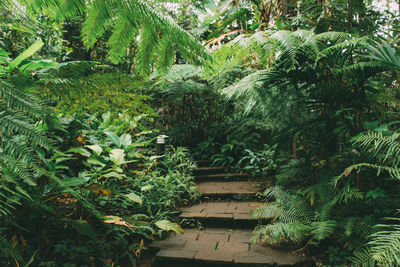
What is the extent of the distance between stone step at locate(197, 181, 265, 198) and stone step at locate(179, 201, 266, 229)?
8.7 inches

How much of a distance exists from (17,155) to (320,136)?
2596 mm

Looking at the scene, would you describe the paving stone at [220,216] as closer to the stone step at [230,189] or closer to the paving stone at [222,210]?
the paving stone at [222,210]

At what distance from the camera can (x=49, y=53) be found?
13.0ft

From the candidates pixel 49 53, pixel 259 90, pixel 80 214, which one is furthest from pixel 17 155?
pixel 49 53

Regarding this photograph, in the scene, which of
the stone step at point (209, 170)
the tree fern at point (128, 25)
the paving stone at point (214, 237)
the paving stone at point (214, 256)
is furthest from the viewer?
the stone step at point (209, 170)

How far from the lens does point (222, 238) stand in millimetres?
2668

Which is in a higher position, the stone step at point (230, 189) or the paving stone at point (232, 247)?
the stone step at point (230, 189)

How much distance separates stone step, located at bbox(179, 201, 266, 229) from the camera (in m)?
2.90

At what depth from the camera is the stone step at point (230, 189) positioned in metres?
3.74

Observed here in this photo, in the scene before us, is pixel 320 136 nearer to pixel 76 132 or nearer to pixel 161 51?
pixel 161 51

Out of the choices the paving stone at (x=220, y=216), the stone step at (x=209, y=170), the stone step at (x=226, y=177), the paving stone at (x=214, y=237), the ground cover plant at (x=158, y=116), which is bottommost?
the paving stone at (x=214, y=237)

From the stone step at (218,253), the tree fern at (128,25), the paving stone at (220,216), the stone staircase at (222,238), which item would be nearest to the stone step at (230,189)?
the stone staircase at (222,238)

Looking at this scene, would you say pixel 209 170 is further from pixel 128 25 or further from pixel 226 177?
pixel 128 25

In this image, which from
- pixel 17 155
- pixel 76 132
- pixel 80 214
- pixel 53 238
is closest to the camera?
pixel 17 155
